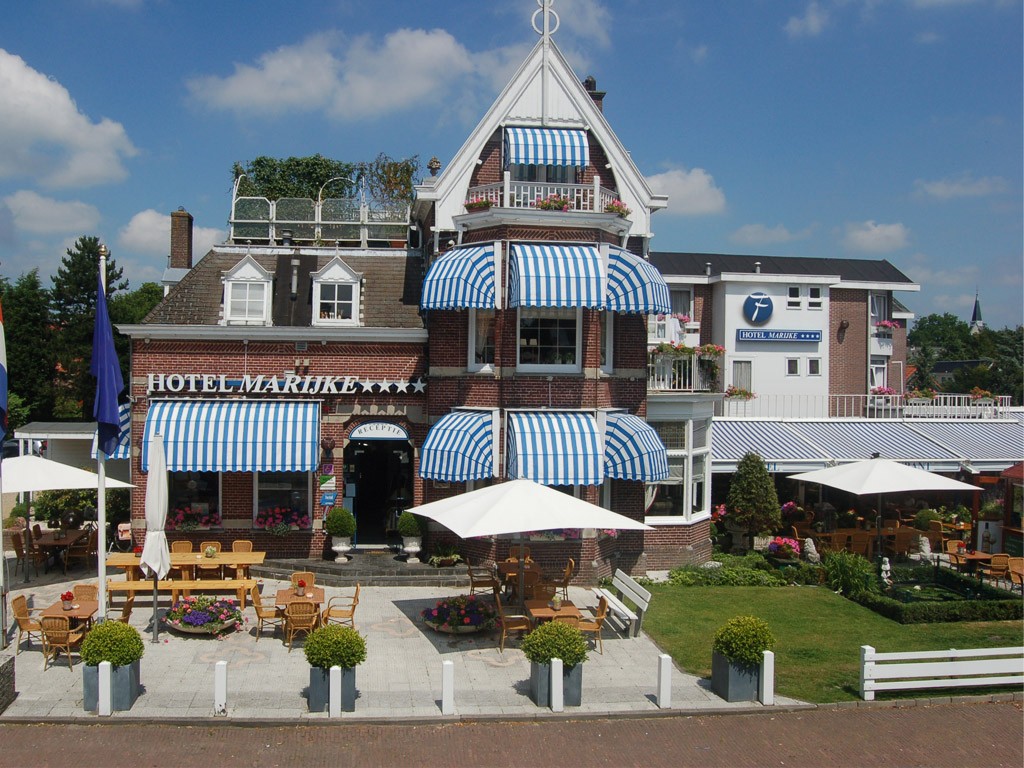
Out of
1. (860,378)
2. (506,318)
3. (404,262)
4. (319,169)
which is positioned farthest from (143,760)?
(319,169)

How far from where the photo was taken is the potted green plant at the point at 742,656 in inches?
531

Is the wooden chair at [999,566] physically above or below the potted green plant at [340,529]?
below

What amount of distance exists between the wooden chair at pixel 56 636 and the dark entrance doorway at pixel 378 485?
8.84m

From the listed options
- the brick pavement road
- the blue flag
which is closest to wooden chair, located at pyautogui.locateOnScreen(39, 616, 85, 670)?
the brick pavement road

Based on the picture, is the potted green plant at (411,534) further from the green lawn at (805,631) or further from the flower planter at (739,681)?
the flower planter at (739,681)

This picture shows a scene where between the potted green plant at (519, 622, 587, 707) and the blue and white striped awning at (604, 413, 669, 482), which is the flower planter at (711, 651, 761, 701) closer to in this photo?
the potted green plant at (519, 622, 587, 707)

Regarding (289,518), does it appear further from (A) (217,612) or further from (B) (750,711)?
(B) (750,711)

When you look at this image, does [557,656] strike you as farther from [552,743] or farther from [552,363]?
[552,363]

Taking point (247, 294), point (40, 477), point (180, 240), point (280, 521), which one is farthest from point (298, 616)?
point (180, 240)

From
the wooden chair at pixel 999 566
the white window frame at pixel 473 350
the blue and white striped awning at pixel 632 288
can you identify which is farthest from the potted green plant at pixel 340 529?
the wooden chair at pixel 999 566

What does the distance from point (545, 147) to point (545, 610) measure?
11807mm

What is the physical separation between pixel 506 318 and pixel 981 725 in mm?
13041

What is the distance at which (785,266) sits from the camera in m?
49.5

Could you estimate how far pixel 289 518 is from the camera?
22.3 m
